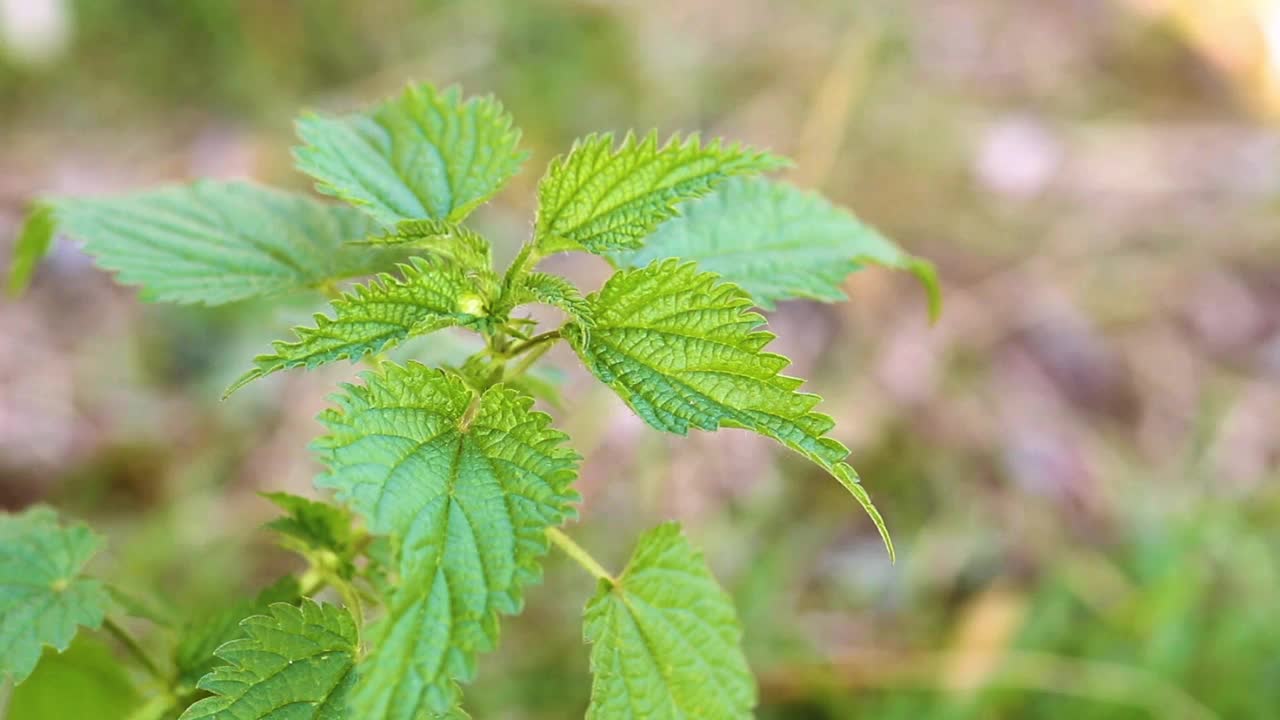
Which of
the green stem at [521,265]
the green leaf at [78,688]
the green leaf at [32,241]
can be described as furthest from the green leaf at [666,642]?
Answer: the green leaf at [32,241]

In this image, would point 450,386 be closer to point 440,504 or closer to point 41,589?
point 440,504

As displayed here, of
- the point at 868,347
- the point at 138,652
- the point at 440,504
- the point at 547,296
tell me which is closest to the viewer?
the point at 440,504

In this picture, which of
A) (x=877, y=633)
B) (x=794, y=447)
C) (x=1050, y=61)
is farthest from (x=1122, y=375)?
(x=794, y=447)

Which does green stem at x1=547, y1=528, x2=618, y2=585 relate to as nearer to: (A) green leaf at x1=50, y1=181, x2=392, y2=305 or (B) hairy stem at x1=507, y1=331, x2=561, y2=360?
(B) hairy stem at x1=507, y1=331, x2=561, y2=360

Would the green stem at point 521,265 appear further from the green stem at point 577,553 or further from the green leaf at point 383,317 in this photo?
the green stem at point 577,553

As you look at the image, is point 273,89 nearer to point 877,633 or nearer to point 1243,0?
point 877,633

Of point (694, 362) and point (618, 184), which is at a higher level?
point (618, 184)

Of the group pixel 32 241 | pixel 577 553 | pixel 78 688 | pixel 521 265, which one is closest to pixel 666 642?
pixel 577 553

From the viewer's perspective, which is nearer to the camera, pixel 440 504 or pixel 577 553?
pixel 440 504
